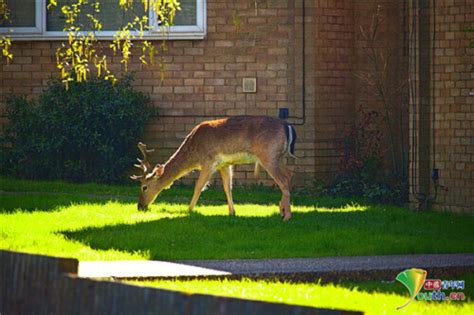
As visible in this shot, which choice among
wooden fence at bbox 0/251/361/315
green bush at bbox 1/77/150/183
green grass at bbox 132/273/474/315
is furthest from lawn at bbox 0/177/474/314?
wooden fence at bbox 0/251/361/315

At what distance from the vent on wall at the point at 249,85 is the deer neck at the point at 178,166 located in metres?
4.14

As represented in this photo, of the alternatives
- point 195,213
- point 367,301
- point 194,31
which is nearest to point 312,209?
point 195,213

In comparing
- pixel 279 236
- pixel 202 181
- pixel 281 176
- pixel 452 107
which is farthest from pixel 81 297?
pixel 452 107

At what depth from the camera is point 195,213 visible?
1412cm

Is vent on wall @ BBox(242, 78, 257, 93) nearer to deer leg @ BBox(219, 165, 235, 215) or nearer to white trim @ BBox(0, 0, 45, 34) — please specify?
white trim @ BBox(0, 0, 45, 34)

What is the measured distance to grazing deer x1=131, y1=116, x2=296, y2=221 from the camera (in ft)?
46.0

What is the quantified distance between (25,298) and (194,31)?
15376 mm

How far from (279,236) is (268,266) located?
2.16 meters

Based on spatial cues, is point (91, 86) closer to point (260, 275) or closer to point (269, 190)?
point (269, 190)

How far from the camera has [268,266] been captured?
1013cm

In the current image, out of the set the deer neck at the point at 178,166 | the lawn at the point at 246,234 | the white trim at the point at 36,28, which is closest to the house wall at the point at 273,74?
the white trim at the point at 36,28

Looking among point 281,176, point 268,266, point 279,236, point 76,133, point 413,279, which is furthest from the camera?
point 76,133

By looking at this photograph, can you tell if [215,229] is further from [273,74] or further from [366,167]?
[273,74]

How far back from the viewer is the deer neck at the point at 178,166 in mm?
14805
